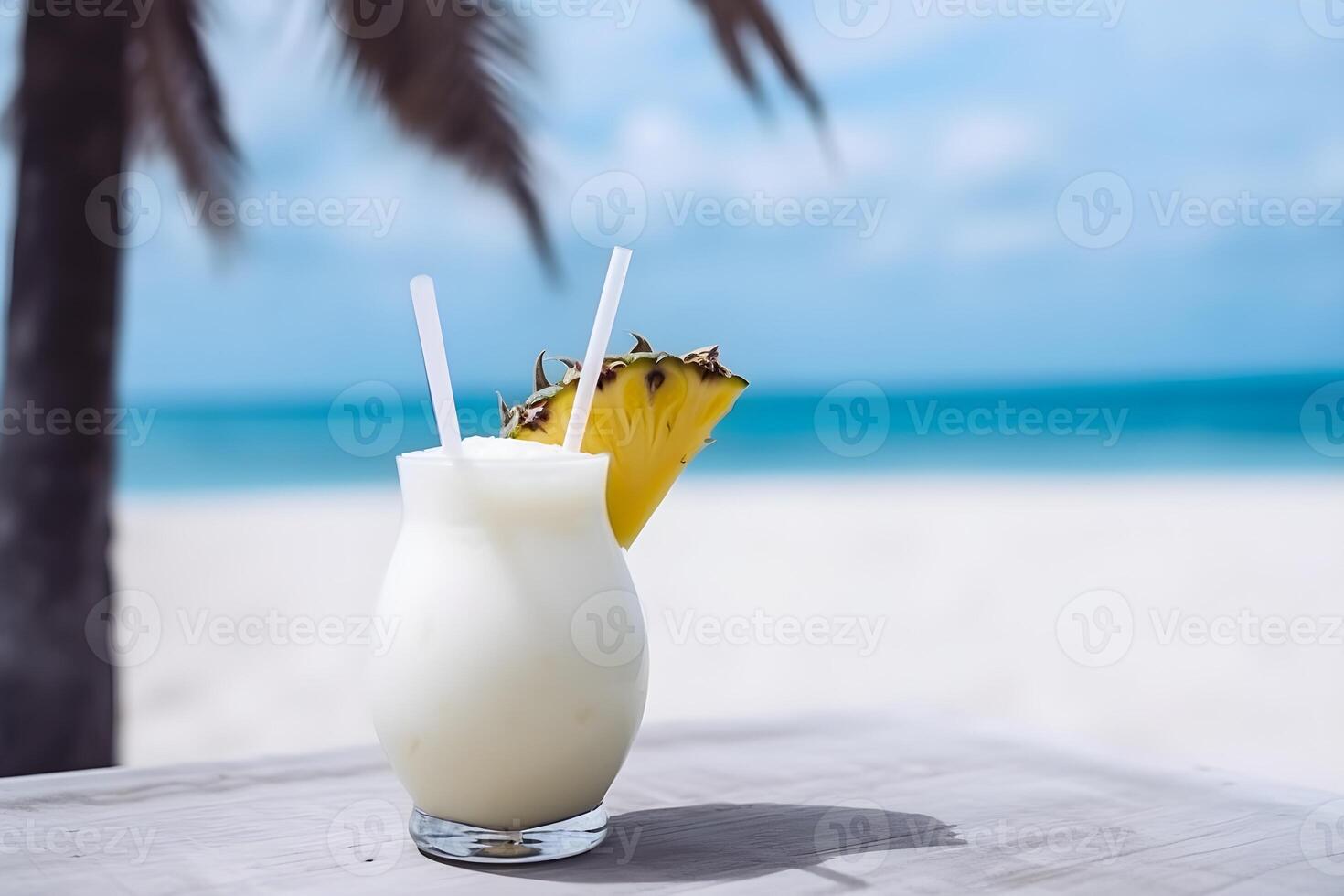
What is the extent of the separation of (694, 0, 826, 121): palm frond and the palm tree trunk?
1.18 metres

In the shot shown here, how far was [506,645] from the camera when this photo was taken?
0.79 m

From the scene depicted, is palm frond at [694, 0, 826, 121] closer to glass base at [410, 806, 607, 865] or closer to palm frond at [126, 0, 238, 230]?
palm frond at [126, 0, 238, 230]

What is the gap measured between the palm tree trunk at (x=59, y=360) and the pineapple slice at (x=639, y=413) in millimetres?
1706

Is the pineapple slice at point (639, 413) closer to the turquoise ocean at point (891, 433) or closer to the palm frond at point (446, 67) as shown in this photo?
the palm frond at point (446, 67)

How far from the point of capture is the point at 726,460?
10.1 meters

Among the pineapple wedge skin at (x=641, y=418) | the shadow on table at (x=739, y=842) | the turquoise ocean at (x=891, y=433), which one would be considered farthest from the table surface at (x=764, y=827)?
the turquoise ocean at (x=891, y=433)

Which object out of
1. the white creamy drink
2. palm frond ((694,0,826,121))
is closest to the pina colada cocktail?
the white creamy drink

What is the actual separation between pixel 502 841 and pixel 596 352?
1.04ft

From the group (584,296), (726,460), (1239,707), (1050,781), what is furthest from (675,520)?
(1050,781)

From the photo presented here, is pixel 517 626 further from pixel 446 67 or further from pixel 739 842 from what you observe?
pixel 446 67

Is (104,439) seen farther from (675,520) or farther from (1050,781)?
(675,520)

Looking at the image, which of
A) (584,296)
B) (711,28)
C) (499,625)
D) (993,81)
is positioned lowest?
(499,625)

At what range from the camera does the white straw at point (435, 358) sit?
30.4 inches

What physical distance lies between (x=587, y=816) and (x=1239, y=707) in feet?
13.0
